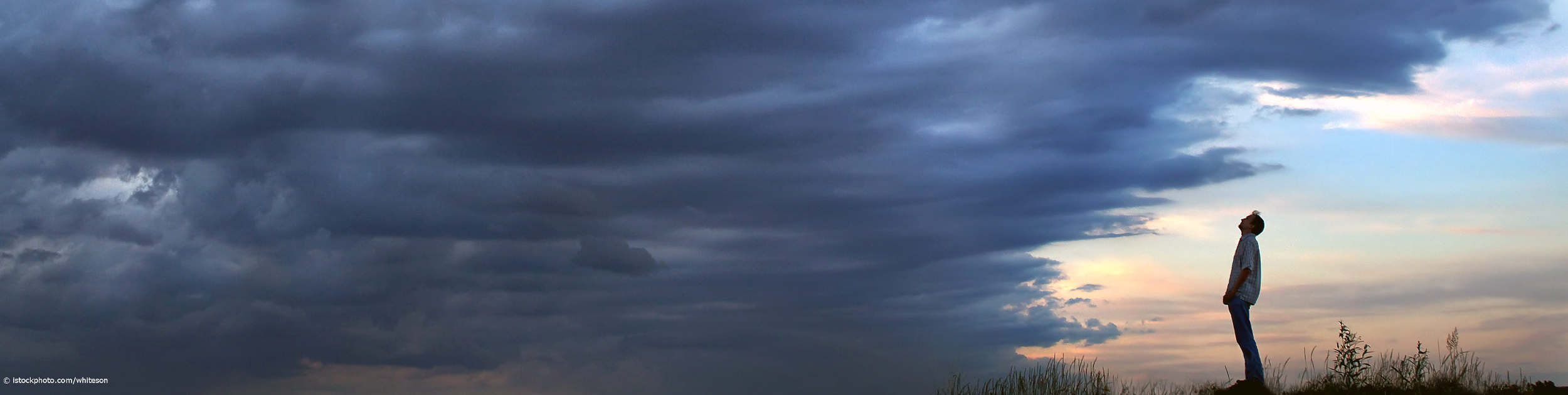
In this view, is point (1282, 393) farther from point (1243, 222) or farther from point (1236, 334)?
point (1243, 222)

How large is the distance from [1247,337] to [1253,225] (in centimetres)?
161

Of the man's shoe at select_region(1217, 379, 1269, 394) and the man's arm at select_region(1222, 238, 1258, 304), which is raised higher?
the man's arm at select_region(1222, 238, 1258, 304)

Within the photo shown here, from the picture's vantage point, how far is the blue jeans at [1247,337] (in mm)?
14945

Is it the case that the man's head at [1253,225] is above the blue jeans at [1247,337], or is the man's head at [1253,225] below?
above

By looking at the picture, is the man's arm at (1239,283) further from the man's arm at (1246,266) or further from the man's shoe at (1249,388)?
the man's shoe at (1249,388)

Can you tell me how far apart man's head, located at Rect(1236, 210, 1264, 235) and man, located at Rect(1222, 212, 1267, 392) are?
0.10 metres

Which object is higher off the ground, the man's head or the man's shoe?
the man's head

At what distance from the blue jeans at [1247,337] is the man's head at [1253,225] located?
106cm

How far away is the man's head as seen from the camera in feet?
50.2

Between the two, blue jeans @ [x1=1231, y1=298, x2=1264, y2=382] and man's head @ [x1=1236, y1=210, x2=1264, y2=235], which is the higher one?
man's head @ [x1=1236, y1=210, x2=1264, y2=235]

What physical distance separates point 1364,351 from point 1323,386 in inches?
33.1

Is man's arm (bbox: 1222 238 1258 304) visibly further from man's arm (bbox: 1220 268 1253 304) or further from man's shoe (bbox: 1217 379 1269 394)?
man's shoe (bbox: 1217 379 1269 394)

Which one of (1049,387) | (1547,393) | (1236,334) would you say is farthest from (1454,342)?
(1049,387)

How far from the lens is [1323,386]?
1571 cm
